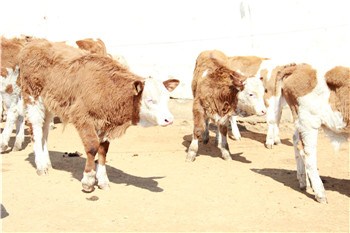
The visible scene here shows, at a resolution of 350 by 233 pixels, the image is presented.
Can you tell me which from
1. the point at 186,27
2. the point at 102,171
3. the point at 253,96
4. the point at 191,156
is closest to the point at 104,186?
the point at 102,171

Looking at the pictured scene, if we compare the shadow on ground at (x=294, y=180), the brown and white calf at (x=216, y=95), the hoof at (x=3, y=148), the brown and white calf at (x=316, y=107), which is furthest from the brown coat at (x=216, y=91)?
the hoof at (x=3, y=148)

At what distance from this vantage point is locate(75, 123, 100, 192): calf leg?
7.00 metres

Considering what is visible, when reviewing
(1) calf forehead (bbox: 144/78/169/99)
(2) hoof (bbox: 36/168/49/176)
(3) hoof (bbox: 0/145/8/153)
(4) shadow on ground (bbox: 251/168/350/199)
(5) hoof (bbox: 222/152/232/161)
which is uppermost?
(1) calf forehead (bbox: 144/78/169/99)

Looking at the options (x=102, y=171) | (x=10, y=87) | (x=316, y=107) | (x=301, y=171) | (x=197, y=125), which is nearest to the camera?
(x=316, y=107)

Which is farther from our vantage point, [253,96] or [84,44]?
[84,44]

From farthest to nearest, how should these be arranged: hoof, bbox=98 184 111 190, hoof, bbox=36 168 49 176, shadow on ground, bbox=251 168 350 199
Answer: hoof, bbox=36 168 49 176 < shadow on ground, bbox=251 168 350 199 < hoof, bbox=98 184 111 190

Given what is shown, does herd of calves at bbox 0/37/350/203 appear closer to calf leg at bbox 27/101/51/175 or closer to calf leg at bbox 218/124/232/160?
calf leg at bbox 27/101/51/175

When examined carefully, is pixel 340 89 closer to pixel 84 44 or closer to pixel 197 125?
pixel 197 125

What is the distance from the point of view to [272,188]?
24.5 feet

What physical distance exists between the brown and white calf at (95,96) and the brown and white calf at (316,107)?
1.72 meters

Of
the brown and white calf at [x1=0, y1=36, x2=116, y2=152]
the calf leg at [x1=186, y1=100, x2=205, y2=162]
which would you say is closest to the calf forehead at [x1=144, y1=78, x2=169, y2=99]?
the calf leg at [x1=186, y1=100, x2=205, y2=162]

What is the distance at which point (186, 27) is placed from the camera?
532 inches

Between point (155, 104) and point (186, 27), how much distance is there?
709 centimetres

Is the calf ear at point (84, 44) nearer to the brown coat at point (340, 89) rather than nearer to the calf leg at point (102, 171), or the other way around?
the calf leg at point (102, 171)
